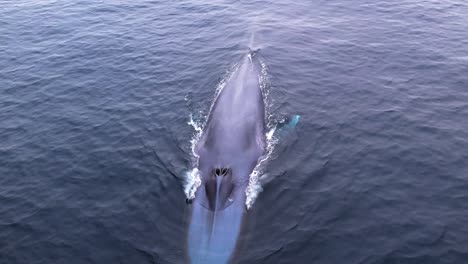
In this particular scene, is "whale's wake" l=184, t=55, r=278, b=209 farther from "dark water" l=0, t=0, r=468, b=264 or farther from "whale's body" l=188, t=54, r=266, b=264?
"dark water" l=0, t=0, r=468, b=264

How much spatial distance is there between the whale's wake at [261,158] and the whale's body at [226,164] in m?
0.34

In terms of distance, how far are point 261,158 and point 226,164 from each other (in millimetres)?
3021

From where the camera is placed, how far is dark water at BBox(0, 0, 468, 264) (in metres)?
25.8

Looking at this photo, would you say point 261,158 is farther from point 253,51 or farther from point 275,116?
point 253,51

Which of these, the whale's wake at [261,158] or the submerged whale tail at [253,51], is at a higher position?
the submerged whale tail at [253,51]

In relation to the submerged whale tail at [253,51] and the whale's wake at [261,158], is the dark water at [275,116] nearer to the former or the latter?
the whale's wake at [261,158]

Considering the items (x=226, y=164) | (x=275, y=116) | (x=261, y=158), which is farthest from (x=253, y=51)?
(x=226, y=164)

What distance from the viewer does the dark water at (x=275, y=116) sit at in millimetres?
25812

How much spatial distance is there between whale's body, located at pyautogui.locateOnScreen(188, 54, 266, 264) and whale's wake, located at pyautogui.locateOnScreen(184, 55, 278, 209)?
339 mm

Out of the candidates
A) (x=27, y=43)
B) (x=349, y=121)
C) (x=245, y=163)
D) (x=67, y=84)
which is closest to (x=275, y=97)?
(x=349, y=121)

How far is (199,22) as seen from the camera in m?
58.2

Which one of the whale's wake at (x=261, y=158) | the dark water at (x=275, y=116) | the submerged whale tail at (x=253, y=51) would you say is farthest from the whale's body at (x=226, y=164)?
the submerged whale tail at (x=253, y=51)

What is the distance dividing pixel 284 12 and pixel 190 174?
35.8m

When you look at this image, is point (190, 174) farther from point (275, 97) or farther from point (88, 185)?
point (275, 97)
